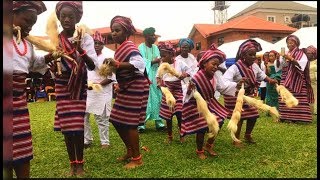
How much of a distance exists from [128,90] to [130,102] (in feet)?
0.48

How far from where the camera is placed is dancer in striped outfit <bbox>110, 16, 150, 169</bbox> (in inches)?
187

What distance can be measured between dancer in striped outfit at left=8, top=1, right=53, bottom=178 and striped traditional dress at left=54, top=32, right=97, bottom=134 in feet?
2.39

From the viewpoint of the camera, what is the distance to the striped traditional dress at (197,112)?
17.5 feet

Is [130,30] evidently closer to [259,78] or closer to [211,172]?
[211,172]

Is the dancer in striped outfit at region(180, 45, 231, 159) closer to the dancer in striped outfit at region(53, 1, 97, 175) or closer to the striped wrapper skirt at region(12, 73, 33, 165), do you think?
the dancer in striped outfit at region(53, 1, 97, 175)

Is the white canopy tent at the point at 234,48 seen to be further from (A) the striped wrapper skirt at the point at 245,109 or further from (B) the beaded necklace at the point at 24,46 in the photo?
(B) the beaded necklace at the point at 24,46

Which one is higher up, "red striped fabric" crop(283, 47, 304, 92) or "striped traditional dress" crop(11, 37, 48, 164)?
"striped traditional dress" crop(11, 37, 48, 164)

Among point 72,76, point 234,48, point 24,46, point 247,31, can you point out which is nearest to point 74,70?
point 72,76

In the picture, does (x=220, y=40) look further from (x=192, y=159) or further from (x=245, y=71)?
(x=192, y=159)

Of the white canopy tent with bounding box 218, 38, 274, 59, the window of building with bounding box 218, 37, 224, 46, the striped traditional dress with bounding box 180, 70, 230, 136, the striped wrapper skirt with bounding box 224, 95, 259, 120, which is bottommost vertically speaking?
the window of building with bounding box 218, 37, 224, 46

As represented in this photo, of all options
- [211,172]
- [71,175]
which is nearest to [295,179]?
[211,172]

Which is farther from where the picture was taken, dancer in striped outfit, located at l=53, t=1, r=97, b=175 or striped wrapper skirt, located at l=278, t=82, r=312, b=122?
striped wrapper skirt, located at l=278, t=82, r=312, b=122

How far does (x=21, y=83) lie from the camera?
3.42 metres

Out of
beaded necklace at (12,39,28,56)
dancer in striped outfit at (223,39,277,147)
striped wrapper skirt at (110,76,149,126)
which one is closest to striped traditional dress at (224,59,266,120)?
dancer in striped outfit at (223,39,277,147)
